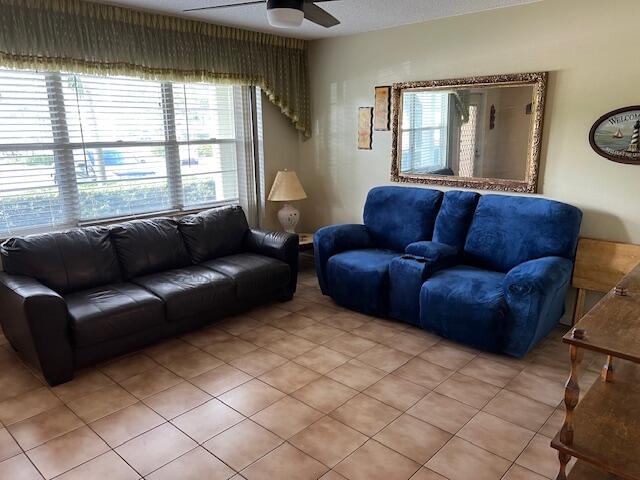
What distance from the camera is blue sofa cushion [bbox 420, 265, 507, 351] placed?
3006 millimetres

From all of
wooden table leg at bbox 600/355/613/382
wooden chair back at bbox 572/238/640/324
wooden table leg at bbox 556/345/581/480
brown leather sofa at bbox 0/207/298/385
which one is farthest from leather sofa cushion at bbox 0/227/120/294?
wooden chair back at bbox 572/238/640/324

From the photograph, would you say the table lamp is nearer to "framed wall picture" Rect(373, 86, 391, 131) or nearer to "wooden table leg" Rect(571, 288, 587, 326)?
"framed wall picture" Rect(373, 86, 391, 131)

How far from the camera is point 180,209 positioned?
14.1ft

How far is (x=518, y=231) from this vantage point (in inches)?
135

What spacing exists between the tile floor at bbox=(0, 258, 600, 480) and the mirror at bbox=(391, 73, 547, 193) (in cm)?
134

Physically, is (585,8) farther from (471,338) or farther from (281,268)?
(281,268)

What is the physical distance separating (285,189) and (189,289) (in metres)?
1.64

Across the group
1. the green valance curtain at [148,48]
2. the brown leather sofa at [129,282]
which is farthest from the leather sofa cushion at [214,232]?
the green valance curtain at [148,48]

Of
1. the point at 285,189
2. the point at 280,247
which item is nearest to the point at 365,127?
the point at 285,189

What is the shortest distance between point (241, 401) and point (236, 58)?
309 centimetres

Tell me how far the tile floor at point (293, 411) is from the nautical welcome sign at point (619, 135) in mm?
1339

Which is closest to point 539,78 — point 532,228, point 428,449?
point 532,228

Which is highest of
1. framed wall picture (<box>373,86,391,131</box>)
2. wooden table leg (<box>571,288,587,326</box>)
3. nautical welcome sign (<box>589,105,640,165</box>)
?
framed wall picture (<box>373,86,391,131</box>)

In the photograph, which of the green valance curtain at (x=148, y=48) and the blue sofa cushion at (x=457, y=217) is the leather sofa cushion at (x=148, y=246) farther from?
the blue sofa cushion at (x=457, y=217)
